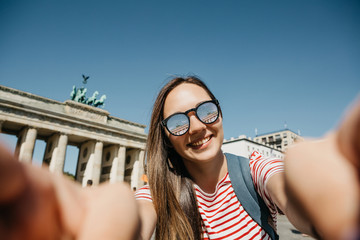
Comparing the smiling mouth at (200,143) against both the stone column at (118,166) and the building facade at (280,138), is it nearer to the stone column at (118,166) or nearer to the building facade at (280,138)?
the stone column at (118,166)

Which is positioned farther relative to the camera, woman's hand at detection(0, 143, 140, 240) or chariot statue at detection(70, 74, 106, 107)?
chariot statue at detection(70, 74, 106, 107)

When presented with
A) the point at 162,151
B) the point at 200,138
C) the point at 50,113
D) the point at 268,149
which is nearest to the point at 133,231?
the point at 200,138

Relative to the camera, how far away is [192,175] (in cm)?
160

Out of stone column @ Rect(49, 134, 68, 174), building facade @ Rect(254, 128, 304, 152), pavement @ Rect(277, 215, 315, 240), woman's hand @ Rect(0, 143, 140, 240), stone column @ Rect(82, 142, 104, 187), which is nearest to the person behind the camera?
woman's hand @ Rect(0, 143, 140, 240)

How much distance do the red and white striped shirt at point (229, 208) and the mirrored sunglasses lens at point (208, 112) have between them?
373 mm

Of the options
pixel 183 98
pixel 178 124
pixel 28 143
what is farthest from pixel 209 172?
pixel 28 143

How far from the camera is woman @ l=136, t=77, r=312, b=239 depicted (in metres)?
1.23

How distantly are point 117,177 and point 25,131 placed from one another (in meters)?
9.58

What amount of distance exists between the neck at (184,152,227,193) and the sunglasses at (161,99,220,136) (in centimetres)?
25

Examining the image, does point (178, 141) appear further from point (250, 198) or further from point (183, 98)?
point (250, 198)

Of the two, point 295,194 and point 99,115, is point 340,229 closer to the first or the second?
point 295,194

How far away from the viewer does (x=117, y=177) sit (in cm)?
2389

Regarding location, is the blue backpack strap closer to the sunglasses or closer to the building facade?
the sunglasses

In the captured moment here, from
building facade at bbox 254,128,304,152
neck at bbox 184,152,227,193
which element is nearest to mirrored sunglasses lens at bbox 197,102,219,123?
neck at bbox 184,152,227,193
